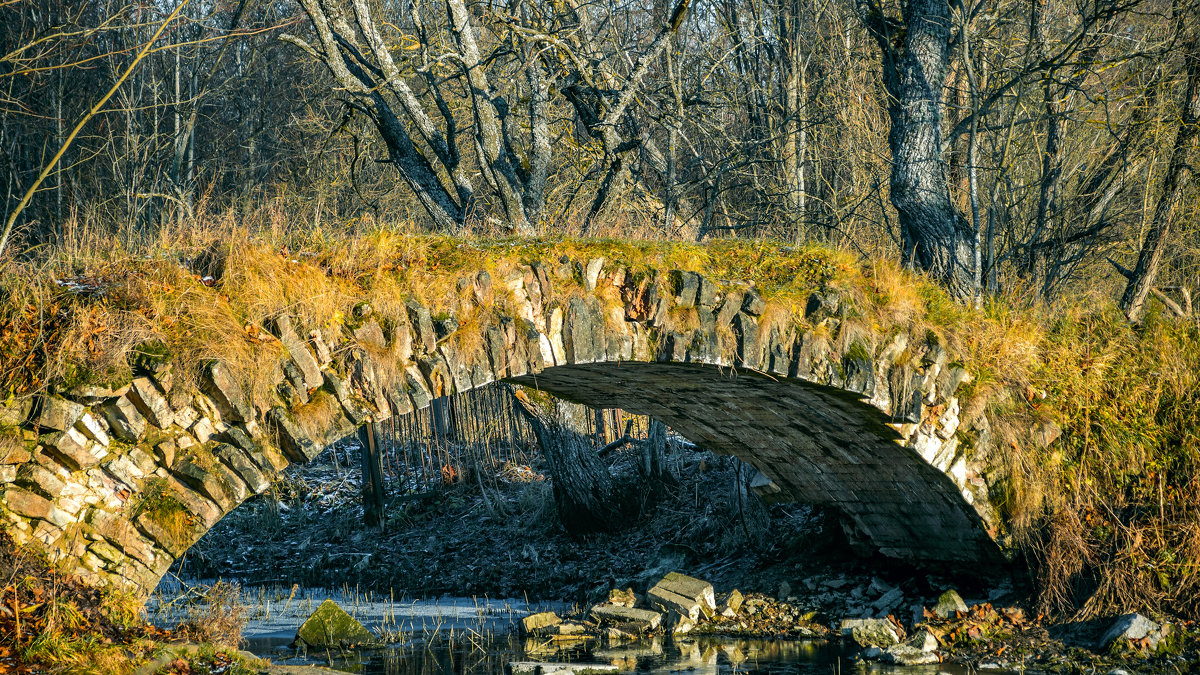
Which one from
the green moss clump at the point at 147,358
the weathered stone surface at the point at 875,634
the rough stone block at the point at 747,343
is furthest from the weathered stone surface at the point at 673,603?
the green moss clump at the point at 147,358

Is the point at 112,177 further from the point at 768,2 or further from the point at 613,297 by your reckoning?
the point at 613,297

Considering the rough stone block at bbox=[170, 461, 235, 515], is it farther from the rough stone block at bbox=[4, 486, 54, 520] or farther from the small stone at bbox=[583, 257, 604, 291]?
the small stone at bbox=[583, 257, 604, 291]

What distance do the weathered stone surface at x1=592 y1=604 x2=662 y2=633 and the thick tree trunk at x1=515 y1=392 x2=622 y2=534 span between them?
274 centimetres

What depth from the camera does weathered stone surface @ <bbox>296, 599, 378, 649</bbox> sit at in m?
7.67

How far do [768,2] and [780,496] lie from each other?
6.15 metres

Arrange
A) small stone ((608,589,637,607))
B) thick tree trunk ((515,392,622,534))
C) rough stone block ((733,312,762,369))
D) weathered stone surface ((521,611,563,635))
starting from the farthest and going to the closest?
1. thick tree trunk ((515,392,622,534))
2. small stone ((608,589,637,607))
3. weathered stone surface ((521,611,563,635))
4. rough stone block ((733,312,762,369))

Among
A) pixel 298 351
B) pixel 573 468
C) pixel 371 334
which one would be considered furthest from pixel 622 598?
pixel 298 351

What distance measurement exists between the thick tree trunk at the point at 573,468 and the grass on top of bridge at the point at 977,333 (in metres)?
4.36

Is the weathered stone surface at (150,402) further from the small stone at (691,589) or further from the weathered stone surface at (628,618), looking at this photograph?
the small stone at (691,589)

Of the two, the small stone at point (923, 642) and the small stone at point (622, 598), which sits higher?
the small stone at point (923, 642)

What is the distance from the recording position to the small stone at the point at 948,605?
793cm

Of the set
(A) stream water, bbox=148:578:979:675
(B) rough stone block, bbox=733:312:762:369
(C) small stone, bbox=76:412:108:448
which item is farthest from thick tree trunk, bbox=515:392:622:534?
(C) small stone, bbox=76:412:108:448

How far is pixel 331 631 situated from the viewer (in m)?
7.73

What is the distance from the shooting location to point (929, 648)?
740 cm
